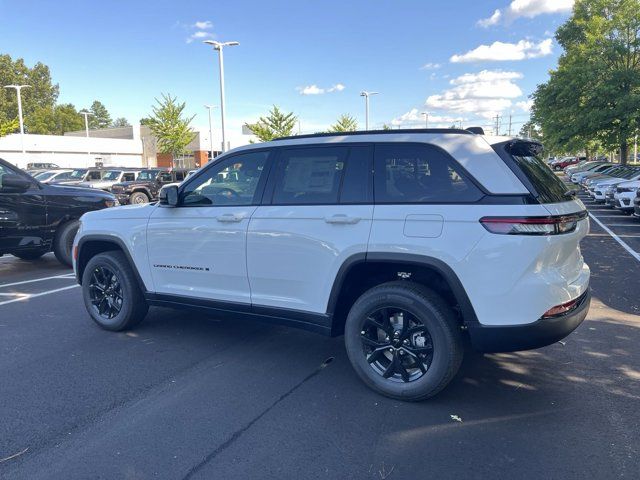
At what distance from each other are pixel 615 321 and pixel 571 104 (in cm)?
2504

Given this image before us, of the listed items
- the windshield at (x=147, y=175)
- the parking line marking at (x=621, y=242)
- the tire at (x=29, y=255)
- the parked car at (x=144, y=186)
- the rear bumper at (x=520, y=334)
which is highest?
the windshield at (x=147, y=175)

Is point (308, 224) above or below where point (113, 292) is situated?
above

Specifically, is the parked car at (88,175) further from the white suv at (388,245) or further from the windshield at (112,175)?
the white suv at (388,245)

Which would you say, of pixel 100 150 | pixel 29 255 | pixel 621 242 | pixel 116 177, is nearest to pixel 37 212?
pixel 29 255

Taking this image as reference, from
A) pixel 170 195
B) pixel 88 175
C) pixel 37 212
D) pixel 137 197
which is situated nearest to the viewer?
pixel 170 195

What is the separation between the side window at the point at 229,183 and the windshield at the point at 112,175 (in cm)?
1950

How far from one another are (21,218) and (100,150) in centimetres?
5551

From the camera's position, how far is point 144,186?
22344 mm

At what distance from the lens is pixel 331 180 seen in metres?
4.07

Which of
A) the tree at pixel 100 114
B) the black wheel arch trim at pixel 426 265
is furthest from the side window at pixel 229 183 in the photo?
the tree at pixel 100 114

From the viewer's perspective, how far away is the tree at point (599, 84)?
24.8 m

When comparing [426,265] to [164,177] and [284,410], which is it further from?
[164,177]

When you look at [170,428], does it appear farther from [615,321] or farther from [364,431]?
[615,321]

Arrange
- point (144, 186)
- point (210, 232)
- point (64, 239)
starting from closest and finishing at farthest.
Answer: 1. point (210, 232)
2. point (64, 239)
3. point (144, 186)
